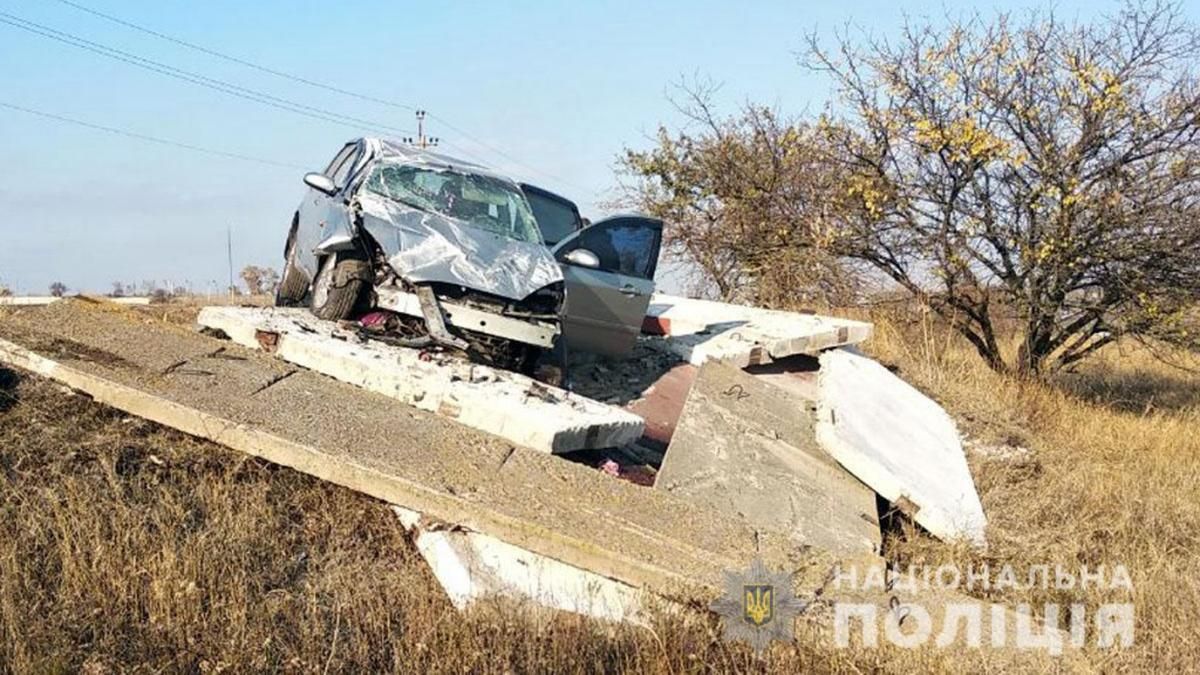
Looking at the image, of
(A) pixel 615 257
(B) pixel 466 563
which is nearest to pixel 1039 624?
(B) pixel 466 563

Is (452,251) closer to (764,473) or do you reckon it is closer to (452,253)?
(452,253)

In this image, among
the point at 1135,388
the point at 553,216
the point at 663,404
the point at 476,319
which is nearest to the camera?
the point at 476,319

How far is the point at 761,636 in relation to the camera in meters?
3.91

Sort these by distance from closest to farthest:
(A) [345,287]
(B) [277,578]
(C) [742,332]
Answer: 1. (B) [277,578]
2. (A) [345,287]
3. (C) [742,332]

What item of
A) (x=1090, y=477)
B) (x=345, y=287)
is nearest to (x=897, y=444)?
(x=1090, y=477)

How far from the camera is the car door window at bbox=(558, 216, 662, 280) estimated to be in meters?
8.35

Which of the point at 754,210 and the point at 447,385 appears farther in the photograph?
the point at 754,210

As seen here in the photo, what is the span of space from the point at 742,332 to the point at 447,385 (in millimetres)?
4270

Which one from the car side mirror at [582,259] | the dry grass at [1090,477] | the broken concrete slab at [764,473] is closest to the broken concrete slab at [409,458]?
the broken concrete slab at [764,473]

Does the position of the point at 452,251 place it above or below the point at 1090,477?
above

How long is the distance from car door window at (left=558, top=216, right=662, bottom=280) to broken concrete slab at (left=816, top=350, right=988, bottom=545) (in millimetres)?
1896

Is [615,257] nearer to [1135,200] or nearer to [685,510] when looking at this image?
[685,510]

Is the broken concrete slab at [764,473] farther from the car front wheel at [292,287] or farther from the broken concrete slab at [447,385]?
the car front wheel at [292,287]

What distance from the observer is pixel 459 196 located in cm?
770
